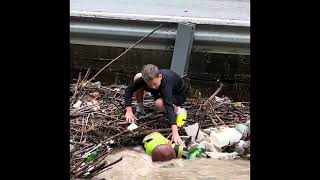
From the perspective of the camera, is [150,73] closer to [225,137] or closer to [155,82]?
[155,82]

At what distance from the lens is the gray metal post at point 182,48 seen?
23.0ft

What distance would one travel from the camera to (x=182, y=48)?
7.02 m

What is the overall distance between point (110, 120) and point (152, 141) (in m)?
0.85

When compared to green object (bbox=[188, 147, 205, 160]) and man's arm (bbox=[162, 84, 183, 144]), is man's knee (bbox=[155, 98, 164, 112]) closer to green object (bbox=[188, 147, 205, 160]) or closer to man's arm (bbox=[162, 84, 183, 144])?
man's arm (bbox=[162, 84, 183, 144])

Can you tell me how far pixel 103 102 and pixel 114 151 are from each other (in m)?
1.39

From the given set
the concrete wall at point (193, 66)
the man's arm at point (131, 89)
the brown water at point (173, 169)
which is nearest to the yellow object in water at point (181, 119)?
the man's arm at point (131, 89)

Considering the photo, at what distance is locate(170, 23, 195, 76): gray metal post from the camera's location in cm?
701

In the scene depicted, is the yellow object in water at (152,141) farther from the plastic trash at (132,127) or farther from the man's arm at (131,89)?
the man's arm at (131,89)

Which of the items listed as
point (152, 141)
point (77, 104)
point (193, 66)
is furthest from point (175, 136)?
point (193, 66)

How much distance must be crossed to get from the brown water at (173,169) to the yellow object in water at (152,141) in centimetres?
9
